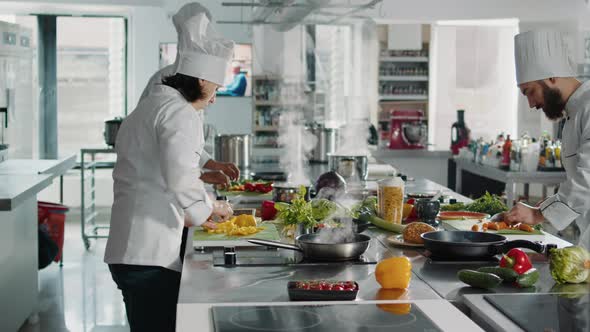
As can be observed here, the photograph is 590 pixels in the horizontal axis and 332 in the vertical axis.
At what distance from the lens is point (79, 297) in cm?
583

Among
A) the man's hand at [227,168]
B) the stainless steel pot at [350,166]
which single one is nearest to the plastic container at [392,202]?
the man's hand at [227,168]

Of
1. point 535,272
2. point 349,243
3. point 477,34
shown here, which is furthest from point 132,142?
point 477,34

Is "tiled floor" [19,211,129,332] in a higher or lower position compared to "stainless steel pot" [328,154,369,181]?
lower

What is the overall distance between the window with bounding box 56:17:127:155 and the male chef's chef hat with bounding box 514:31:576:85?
23.9 feet

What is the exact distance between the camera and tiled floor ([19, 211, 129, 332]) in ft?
16.8

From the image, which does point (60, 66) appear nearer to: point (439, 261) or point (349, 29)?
point (349, 29)

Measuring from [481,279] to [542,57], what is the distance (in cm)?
125

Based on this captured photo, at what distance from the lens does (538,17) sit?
31.4ft

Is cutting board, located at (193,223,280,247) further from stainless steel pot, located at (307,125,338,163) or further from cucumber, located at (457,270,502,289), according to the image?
stainless steel pot, located at (307,125,338,163)

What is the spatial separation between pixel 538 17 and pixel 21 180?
6.99 metres

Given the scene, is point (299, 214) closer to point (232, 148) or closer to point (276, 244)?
point (276, 244)

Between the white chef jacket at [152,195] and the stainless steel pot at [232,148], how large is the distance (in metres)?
3.30

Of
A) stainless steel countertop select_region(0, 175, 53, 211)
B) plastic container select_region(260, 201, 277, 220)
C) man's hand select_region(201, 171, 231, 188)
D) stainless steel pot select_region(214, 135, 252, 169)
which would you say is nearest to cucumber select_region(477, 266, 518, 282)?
plastic container select_region(260, 201, 277, 220)

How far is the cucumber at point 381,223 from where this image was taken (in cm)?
315
